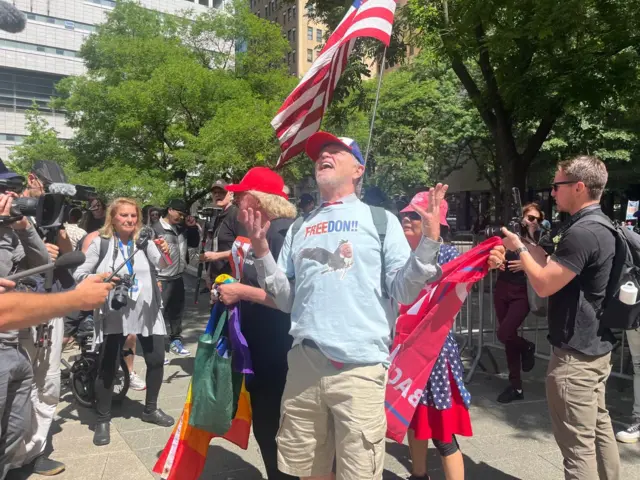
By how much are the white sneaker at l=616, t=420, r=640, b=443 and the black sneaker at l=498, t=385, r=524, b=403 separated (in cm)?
104

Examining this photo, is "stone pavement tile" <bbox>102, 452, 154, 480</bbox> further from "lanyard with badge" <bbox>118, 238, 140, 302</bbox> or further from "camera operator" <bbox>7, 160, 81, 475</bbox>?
"lanyard with badge" <bbox>118, 238, 140, 302</bbox>

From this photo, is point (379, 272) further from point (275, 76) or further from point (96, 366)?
point (275, 76)

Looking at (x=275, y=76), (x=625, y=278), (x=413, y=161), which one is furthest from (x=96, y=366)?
(x=413, y=161)

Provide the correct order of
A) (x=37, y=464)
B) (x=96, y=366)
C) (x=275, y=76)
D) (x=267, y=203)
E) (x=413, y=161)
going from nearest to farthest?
(x=267, y=203) → (x=37, y=464) → (x=96, y=366) → (x=275, y=76) → (x=413, y=161)

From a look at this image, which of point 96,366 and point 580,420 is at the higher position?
point 580,420

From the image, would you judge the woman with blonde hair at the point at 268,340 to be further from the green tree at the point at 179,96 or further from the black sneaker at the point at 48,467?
the green tree at the point at 179,96

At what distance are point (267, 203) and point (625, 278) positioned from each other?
2.01 metres

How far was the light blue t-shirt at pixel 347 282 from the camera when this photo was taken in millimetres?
2371

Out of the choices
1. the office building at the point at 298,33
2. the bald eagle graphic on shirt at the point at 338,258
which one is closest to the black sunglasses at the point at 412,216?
the bald eagle graphic on shirt at the point at 338,258

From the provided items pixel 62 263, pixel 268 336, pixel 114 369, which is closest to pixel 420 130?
pixel 114 369

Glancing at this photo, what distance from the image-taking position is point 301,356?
8.26 ft

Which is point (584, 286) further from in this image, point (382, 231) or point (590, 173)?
point (382, 231)

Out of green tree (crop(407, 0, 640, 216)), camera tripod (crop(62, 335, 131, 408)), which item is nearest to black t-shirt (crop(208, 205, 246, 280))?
camera tripod (crop(62, 335, 131, 408))

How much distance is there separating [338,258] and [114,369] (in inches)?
114
